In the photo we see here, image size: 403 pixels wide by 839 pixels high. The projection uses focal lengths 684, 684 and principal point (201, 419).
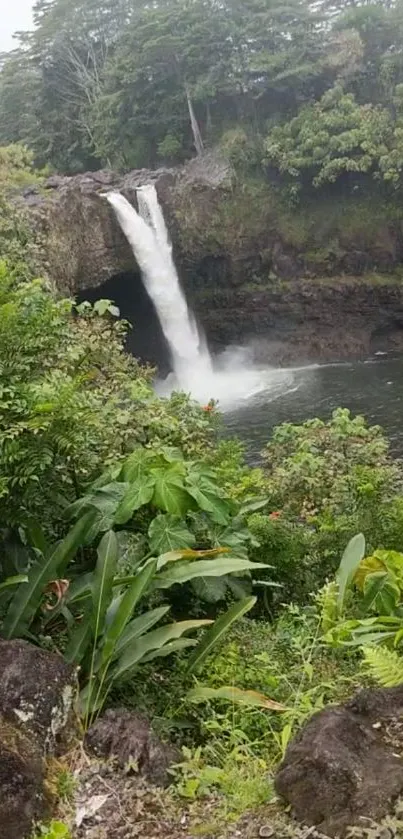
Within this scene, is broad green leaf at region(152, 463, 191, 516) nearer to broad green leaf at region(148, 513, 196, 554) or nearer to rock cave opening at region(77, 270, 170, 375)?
broad green leaf at region(148, 513, 196, 554)

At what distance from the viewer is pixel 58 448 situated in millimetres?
2801

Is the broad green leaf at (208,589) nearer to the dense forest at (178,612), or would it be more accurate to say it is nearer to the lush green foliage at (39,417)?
the dense forest at (178,612)

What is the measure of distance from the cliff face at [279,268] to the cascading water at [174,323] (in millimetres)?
660

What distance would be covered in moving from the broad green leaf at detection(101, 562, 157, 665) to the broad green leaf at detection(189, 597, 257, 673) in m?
0.36


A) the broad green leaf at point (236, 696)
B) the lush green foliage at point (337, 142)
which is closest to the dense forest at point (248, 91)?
the lush green foliage at point (337, 142)

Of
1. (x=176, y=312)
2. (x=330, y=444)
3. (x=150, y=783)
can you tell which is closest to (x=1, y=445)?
(x=150, y=783)

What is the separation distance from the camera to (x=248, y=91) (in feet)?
73.6

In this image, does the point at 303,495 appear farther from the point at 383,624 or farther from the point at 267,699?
the point at 267,699

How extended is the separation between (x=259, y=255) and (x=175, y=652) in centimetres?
1906

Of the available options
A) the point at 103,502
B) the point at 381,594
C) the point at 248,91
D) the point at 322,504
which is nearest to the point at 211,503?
the point at 103,502

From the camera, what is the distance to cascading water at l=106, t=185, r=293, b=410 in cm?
1777

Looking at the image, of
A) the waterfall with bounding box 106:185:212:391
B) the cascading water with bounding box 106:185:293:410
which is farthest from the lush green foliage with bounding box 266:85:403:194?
the cascading water with bounding box 106:185:293:410

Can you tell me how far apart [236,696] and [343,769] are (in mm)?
807

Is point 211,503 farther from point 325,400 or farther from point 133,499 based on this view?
point 325,400
